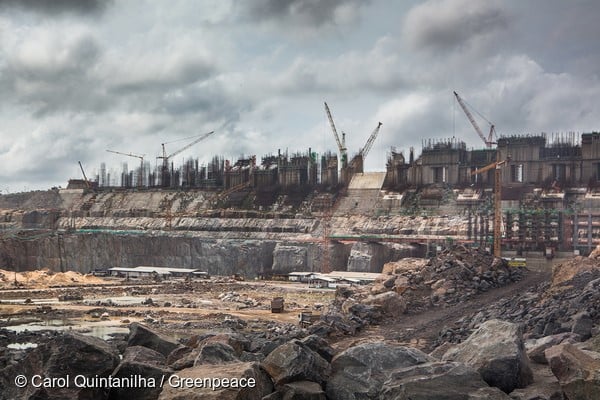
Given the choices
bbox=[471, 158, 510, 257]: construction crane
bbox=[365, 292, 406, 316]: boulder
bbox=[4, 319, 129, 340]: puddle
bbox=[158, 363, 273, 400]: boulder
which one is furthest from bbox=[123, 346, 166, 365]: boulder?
bbox=[471, 158, 510, 257]: construction crane

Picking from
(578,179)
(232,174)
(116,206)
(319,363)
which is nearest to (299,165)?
(232,174)

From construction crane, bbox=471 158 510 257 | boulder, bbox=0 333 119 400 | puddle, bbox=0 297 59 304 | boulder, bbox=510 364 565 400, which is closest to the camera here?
boulder, bbox=510 364 565 400

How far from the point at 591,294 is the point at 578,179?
230ft

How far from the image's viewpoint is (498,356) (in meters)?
10.4

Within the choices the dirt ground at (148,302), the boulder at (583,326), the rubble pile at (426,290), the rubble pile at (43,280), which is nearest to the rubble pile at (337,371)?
the boulder at (583,326)

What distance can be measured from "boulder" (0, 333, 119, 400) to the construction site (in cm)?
33

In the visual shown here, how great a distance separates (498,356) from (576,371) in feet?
3.99

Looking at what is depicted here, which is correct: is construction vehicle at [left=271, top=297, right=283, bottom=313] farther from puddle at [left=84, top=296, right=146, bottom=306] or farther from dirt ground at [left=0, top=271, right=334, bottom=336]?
puddle at [left=84, top=296, right=146, bottom=306]

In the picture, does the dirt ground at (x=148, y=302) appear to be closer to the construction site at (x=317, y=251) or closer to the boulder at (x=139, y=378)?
the construction site at (x=317, y=251)

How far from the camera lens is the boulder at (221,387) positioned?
362 inches

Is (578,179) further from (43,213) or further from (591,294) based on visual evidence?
(43,213)

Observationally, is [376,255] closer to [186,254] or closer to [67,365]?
[186,254]

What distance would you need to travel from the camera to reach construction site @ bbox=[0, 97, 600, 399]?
88.5 ft

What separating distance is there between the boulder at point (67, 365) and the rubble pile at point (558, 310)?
34.4 ft
